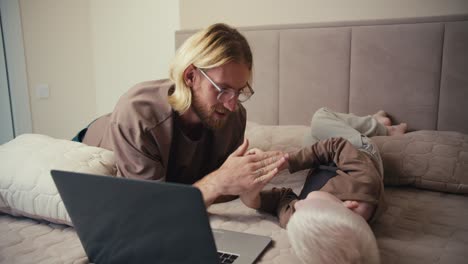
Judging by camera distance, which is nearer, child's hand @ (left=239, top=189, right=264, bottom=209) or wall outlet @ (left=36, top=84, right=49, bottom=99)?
child's hand @ (left=239, top=189, right=264, bottom=209)

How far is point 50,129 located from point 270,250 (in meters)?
2.25

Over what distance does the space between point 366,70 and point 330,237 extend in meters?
1.42

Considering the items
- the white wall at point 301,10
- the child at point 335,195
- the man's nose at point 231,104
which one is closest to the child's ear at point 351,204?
the child at point 335,195

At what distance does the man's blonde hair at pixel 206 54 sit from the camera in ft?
4.38

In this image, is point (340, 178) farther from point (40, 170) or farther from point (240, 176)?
point (40, 170)

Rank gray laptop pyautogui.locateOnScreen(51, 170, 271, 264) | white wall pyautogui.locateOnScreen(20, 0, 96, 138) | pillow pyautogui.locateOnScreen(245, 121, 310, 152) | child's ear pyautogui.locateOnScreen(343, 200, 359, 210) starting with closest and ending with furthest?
1. gray laptop pyautogui.locateOnScreen(51, 170, 271, 264)
2. child's ear pyautogui.locateOnScreen(343, 200, 359, 210)
3. pillow pyautogui.locateOnScreen(245, 121, 310, 152)
4. white wall pyautogui.locateOnScreen(20, 0, 96, 138)

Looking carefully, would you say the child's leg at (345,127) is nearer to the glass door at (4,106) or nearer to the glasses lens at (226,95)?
the glasses lens at (226,95)

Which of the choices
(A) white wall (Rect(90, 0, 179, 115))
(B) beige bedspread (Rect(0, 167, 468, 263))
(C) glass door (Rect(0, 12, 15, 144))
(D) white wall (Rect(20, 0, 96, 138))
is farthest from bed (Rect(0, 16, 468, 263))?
(C) glass door (Rect(0, 12, 15, 144))

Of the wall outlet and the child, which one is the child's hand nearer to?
the child

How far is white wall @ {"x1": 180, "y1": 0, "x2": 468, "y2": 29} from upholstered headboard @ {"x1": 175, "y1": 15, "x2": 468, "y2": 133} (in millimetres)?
131

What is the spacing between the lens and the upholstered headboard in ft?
6.16

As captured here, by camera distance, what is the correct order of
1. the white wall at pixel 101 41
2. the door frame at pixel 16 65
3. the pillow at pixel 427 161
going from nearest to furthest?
the pillow at pixel 427 161, the white wall at pixel 101 41, the door frame at pixel 16 65

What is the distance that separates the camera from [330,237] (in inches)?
31.2

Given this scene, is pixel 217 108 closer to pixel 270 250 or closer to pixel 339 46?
pixel 270 250
